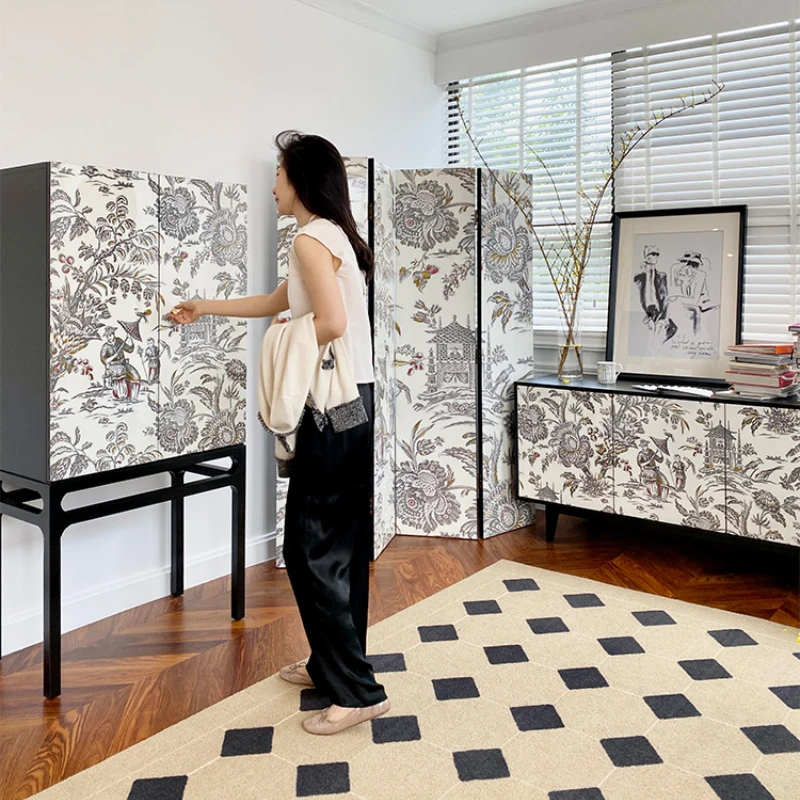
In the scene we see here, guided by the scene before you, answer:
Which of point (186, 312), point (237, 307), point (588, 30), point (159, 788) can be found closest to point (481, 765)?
point (159, 788)

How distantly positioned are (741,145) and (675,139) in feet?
1.03

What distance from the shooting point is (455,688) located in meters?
2.49

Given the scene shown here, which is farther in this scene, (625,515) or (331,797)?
(625,515)

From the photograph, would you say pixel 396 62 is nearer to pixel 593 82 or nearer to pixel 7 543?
pixel 593 82

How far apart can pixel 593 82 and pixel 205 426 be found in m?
2.75

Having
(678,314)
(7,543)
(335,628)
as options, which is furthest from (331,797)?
(678,314)

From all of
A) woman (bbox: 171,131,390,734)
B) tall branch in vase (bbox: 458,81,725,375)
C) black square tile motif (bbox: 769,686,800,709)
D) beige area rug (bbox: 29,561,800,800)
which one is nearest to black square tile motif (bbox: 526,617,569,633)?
beige area rug (bbox: 29,561,800,800)

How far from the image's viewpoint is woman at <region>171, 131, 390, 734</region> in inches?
86.1

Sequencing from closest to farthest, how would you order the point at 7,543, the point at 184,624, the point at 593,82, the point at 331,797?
1. the point at 331,797
2. the point at 7,543
3. the point at 184,624
4. the point at 593,82

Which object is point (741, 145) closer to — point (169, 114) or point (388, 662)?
point (169, 114)

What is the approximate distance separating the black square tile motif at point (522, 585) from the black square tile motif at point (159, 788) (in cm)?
165

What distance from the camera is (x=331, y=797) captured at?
1931 millimetres

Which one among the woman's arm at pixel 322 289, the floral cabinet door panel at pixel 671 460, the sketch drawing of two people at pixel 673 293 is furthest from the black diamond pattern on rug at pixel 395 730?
the sketch drawing of two people at pixel 673 293

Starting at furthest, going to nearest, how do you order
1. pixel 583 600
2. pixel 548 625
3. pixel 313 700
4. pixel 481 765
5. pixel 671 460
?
pixel 671 460, pixel 583 600, pixel 548 625, pixel 313 700, pixel 481 765
